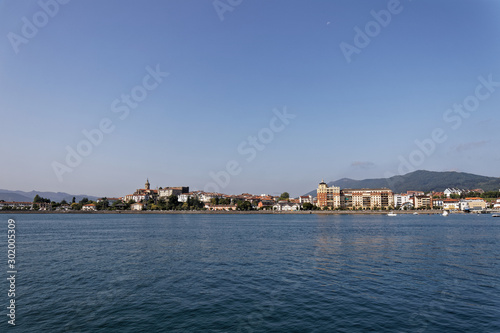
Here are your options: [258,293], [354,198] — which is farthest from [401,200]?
[258,293]

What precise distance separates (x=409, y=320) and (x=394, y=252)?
52.2 ft

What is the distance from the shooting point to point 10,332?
1002 cm

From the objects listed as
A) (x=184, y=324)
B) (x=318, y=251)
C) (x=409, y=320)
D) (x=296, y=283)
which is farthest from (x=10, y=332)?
(x=318, y=251)

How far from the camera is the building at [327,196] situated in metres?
172

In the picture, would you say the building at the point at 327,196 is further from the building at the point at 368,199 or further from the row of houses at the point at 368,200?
the building at the point at 368,199

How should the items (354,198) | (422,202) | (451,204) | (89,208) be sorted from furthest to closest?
(354,198)
(422,202)
(89,208)
(451,204)

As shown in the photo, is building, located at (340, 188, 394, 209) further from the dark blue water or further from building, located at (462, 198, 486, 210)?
the dark blue water

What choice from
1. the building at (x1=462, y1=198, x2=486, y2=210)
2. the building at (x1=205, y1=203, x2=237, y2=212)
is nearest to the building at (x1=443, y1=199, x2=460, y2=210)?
the building at (x1=462, y1=198, x2=486, y2=210)

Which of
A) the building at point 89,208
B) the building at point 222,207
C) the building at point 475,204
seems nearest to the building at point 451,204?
the building at point 475,204

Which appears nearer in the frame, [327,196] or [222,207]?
[222,207]

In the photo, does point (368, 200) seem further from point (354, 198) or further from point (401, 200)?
point (401, 200)

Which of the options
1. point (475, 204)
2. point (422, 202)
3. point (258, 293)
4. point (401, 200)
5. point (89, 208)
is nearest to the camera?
point (258, 293)

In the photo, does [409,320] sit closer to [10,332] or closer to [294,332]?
[294,332]

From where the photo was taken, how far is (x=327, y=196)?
17500 cm
